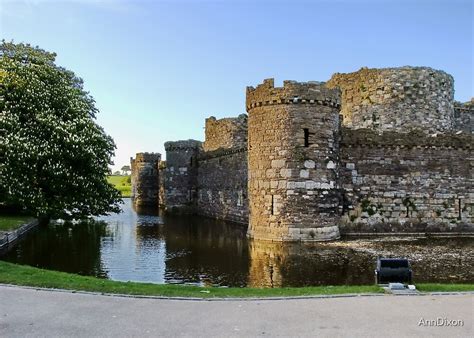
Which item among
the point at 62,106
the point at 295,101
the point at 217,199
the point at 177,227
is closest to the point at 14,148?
the point at 62,106

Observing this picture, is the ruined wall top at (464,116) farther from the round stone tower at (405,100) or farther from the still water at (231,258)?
the still water at (231,258)

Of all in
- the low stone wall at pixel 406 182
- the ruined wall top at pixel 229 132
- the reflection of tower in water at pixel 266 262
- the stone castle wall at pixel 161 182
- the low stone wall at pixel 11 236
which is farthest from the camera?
the stone castle wall at pixel 161 182

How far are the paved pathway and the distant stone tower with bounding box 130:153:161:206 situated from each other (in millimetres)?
50897

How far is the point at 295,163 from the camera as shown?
22453mm

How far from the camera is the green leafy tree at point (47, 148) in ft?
82.6

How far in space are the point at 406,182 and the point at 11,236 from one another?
60.3 feet

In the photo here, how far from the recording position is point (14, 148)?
978 inches

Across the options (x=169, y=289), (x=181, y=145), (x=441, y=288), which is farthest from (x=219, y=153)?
(x=441, y=288)

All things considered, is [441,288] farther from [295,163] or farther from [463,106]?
[463,106]

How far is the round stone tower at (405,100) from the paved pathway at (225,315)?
870 inches

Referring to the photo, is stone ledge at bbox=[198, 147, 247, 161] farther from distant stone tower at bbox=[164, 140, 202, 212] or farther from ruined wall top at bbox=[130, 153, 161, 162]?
ruined wall top at bbox=[130, 153, 161, 162]

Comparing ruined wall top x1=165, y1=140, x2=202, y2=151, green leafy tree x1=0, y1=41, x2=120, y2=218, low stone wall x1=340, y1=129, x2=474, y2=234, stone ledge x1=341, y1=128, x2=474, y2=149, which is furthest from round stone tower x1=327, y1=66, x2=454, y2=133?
ruined wall top x1=165, y1=140, x2=202, y2=151

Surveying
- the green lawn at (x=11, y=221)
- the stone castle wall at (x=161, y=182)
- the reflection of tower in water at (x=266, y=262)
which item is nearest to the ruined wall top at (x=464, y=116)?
the reflection of tower in water at (x=266, y=262)

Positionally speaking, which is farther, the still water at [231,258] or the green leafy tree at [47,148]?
the green leafy tree at [47,148]
